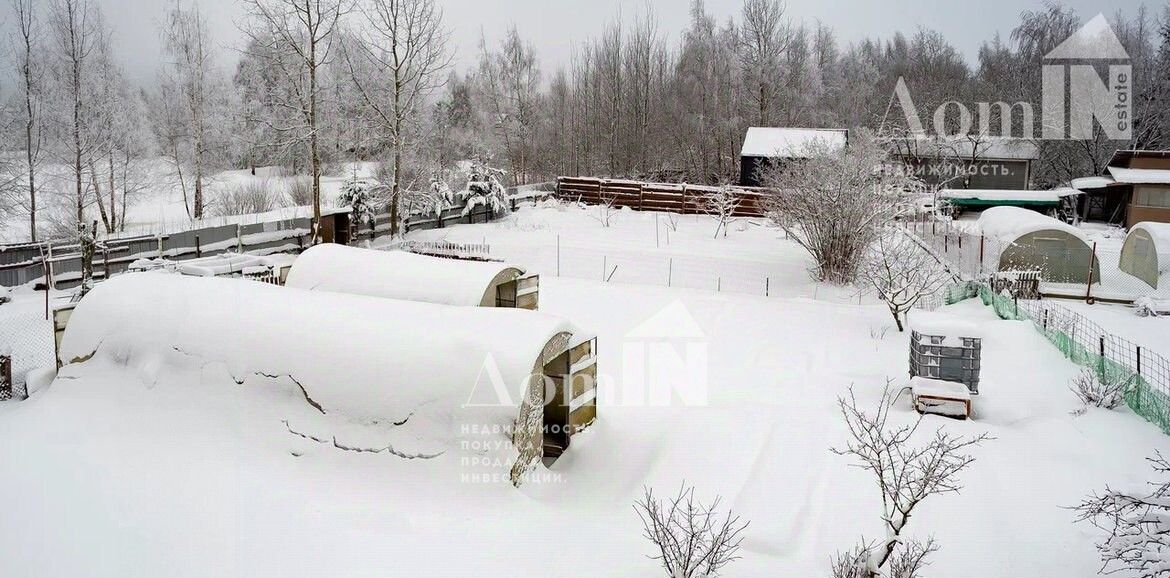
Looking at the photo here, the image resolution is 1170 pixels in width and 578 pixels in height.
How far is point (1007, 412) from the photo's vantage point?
35.2ft

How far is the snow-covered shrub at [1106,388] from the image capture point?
10625 millimetres

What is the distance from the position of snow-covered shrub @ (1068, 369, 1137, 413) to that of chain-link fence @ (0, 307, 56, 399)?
15228mm

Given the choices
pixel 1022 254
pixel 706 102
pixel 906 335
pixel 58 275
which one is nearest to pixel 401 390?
pixel 906 335

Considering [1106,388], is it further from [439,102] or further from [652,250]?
[439,102]

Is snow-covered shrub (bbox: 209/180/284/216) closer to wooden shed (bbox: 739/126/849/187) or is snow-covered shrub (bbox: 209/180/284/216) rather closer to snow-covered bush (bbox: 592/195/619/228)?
snow-covered bush (bbox: 592/195/619/228)

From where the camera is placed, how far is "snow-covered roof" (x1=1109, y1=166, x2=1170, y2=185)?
2878 cm

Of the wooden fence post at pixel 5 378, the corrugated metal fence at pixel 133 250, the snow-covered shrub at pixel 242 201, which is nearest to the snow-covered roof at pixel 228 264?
the wooden fence post at pixel 5 378

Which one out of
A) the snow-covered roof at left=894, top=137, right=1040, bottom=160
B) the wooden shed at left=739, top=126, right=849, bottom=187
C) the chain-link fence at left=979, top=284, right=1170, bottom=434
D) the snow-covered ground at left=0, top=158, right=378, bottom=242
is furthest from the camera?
the snow-covered roof at left=894, top=137, right=1040, bottom=160

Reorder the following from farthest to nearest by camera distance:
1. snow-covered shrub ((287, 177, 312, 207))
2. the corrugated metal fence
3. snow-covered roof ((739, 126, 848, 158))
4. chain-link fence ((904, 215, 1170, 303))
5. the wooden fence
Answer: snow-covered roof ((739, 126, 848, 158)) < snow-covered shrub ((287, 177, 312, 207)) < the wooden fence < chain-link fence ((904, 215, 1170, 303)) < the corrugated metal fence

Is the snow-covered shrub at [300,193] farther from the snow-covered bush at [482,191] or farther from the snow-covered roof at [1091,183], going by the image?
the snow-covered roof at [1091,183]

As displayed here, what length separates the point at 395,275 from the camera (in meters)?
12.7

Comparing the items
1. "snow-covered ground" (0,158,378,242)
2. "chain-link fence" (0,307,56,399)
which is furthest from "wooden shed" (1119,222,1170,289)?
"chain-link fence" (0,307,56,399)

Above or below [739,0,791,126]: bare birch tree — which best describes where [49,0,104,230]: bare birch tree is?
below

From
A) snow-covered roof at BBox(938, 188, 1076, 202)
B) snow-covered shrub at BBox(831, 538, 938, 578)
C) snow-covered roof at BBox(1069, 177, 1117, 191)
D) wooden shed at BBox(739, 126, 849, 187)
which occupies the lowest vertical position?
snow-covered shrub at BBox(831, 538, 938, 578)
